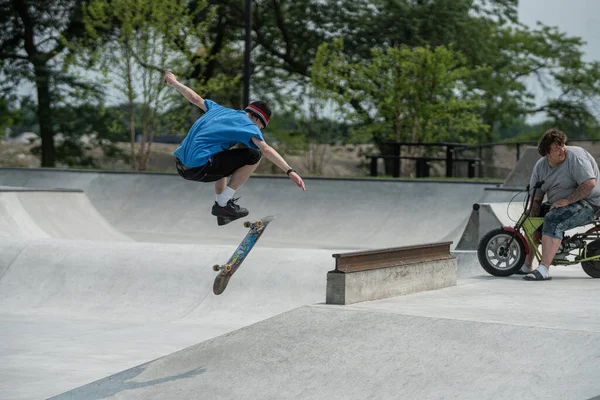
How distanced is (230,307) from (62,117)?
959 inches

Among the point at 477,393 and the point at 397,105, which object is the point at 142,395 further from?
the point at 397,105

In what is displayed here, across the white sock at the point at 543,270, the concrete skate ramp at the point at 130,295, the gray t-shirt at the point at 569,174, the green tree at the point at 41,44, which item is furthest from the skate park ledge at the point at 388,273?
the green tree at the point at 41,44

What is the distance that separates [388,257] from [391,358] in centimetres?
211

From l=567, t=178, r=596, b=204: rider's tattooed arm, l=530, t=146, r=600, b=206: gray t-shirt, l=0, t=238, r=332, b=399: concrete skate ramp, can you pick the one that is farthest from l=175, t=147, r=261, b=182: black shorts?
l=567, t=178, r=596, b=204: rider's tattooed arm

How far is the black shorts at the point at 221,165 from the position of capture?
22.1 feet

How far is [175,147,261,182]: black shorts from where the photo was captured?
674cm

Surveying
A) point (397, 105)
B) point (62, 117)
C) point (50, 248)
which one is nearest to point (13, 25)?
point (62, 117)

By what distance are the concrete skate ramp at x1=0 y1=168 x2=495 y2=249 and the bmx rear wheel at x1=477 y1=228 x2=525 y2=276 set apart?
6305 millimetres

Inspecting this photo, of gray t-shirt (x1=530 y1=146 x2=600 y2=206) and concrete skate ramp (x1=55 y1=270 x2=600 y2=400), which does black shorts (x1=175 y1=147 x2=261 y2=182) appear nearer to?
concrete skate ramp (x1=55 y1=270 x2=600 y2=400)

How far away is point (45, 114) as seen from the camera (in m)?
33.8

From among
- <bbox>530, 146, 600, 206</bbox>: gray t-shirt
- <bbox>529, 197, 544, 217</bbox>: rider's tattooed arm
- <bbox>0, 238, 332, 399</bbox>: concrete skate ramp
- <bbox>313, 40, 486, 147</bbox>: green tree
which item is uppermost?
<bbox>313, 40, 486, 147</bbox>: green tree

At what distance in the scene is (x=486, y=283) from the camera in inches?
370

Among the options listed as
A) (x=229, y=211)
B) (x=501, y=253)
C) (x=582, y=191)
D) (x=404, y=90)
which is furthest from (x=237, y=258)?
(x=404, y=90)

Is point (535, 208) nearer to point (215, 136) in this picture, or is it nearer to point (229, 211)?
point (229, 211)
